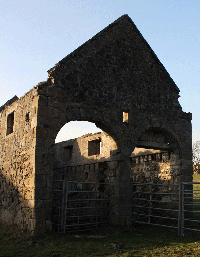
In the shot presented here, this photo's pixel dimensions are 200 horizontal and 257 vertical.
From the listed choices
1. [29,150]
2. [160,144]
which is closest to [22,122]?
[29,150]

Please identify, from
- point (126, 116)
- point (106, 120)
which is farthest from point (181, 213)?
point (126, 116)

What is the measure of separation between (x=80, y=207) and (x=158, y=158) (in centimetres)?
560

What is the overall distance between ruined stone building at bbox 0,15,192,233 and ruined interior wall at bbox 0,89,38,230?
0.03m

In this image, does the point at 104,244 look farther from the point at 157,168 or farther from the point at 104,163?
the point at 104,163

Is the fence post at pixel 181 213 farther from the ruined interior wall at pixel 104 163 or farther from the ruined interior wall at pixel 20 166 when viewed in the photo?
the ruined interior wall at pixel 20 166

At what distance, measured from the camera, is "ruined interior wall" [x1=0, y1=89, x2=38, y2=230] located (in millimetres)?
8945

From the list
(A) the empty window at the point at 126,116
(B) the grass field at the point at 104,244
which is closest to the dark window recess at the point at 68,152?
(A) the empty window at the point at 126,116

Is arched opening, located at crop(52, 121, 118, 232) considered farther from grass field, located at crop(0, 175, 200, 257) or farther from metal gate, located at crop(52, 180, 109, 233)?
grass field, located at crop(0, 175, 200, 257)

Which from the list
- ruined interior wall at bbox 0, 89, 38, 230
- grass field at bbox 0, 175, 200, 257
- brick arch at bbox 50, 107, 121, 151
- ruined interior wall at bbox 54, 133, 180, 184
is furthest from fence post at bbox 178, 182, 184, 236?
ruined interior wall at bbox 0, 89, 38, 230

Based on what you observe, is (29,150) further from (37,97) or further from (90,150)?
(90,150)

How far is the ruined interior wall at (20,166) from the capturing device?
8.95 metres

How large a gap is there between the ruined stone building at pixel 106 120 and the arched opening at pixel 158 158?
40mm

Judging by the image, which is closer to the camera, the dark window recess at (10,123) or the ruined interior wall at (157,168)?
the dark window recess at (10,123)

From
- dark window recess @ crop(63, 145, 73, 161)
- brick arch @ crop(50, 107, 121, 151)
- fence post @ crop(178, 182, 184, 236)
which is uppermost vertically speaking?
brick arch @ crop(50, 107, 121, 151)
